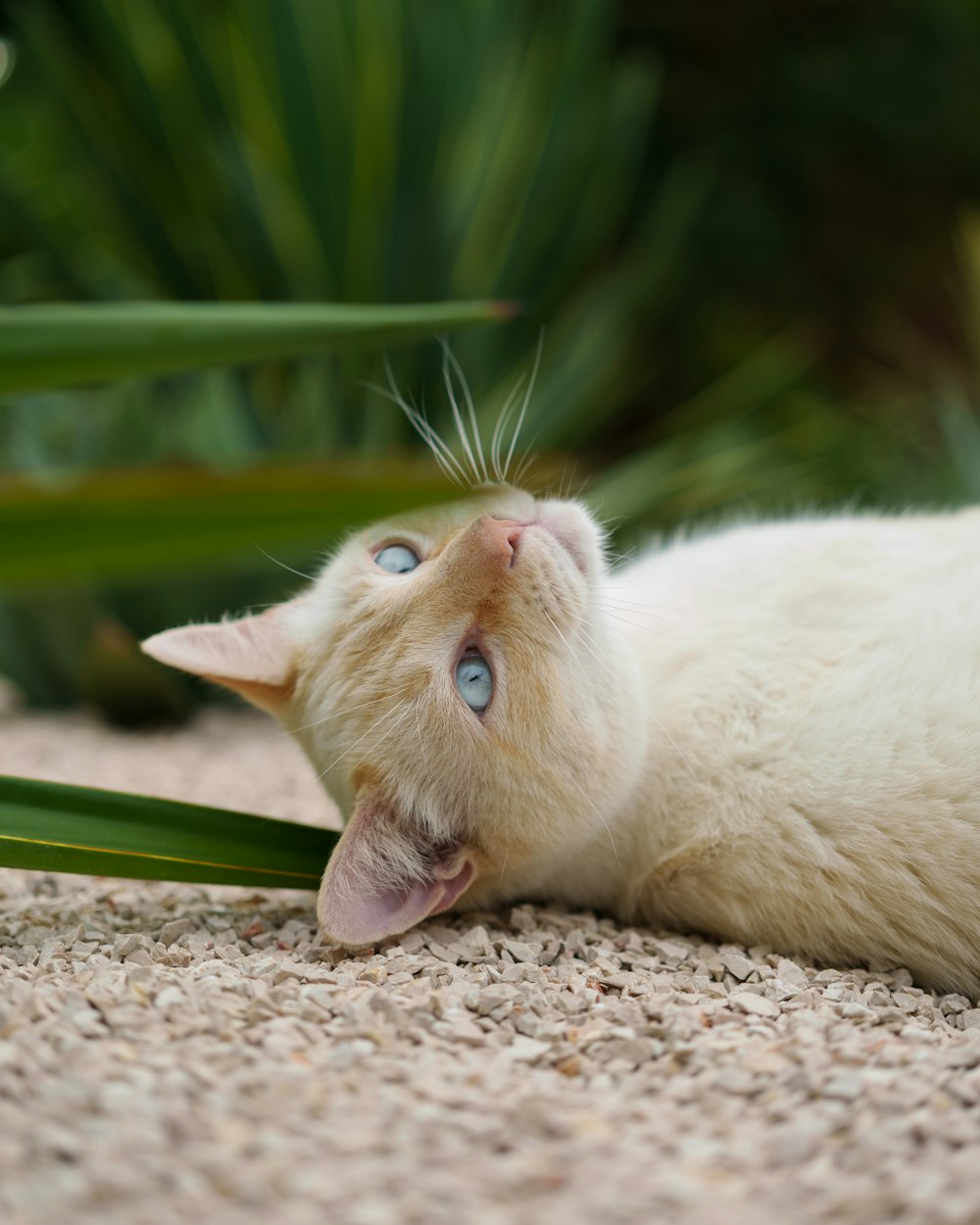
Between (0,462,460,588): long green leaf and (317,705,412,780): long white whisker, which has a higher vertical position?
(0,462,460,588): long green leaf

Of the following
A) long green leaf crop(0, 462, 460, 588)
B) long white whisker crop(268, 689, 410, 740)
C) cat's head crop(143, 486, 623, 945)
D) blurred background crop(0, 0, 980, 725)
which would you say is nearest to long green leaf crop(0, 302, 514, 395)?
long green leaf crop(0, 462, 460, 588)

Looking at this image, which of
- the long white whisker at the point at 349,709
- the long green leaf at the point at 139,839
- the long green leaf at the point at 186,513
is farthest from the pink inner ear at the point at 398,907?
the long green leaf at the point at 186,513

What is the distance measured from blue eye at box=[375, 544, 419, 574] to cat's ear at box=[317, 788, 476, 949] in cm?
39

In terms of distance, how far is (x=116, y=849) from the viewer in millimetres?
1535

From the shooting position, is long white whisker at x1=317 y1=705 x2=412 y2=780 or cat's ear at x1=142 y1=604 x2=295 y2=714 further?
cat's ear at x1=142 y1=604 x2=295 y2=714

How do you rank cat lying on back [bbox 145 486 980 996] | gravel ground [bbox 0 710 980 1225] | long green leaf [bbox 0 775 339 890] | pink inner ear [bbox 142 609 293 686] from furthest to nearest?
1. pink inner ear [bbox 142 609 293 686]
2. cat lying on back [bbox 145 486 980 996]
3. long green leaf [bbox 0 775 339 890]
4. gravel ground [bbox 0 710 980 1225]

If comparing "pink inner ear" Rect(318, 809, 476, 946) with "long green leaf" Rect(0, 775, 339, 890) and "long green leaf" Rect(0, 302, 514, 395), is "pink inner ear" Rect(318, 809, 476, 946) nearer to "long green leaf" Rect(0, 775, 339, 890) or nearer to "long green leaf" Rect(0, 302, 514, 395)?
"long green leaf" Rect(0, 775, 339, 890)

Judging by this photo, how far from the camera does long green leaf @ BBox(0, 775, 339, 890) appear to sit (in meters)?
1.50

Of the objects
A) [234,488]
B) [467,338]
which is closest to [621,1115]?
[234,488]

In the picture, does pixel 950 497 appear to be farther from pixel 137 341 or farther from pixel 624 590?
pixel 137 341

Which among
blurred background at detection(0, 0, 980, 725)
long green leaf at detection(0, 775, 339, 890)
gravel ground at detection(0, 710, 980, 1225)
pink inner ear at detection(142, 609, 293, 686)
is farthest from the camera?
blurred background at detection(0, 0, 980, 725)

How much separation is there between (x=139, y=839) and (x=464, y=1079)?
62 cm

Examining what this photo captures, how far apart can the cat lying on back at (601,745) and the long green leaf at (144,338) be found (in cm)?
43

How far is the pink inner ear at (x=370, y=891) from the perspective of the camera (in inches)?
59.4
